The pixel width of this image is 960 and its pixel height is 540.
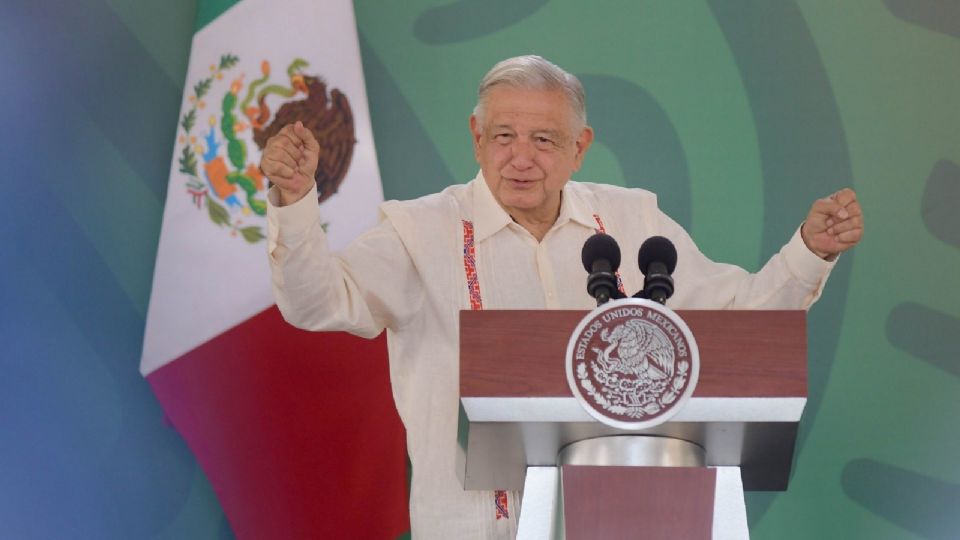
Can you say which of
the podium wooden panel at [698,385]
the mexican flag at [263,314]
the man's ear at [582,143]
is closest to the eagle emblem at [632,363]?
the podium wooden panel at [698,385]

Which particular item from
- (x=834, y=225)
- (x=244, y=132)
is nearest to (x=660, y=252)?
(x=834, y=225)

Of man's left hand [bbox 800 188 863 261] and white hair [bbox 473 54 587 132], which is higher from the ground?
white hair [bbox 473 54 587 132]

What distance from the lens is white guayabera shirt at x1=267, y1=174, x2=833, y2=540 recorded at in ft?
7.58

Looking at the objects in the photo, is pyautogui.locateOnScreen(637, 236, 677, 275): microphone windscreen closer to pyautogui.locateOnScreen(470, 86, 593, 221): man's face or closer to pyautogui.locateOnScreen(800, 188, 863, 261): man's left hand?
pyautogui.locateOnScreen(800, 188, 863, 261): man's left hand

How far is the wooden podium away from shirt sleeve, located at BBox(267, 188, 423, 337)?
0.48m

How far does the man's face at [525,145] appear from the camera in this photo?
2570 millimetres

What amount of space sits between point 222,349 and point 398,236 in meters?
0.91

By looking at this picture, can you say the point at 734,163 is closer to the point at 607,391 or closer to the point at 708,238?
the point at 708,238

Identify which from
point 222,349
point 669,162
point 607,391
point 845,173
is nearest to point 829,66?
point 845,173

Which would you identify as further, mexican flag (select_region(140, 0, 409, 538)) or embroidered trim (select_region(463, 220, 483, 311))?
mexican flag (select_region(140, 0, 409, 538))

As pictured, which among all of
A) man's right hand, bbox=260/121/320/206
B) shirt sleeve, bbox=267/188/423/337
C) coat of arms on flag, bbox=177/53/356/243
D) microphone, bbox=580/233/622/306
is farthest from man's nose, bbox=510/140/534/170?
coat of arms on flag, bbox=177/53/356/243

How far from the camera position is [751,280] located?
8.48ft

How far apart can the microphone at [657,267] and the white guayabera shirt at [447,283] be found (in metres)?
0.58

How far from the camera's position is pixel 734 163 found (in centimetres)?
357
